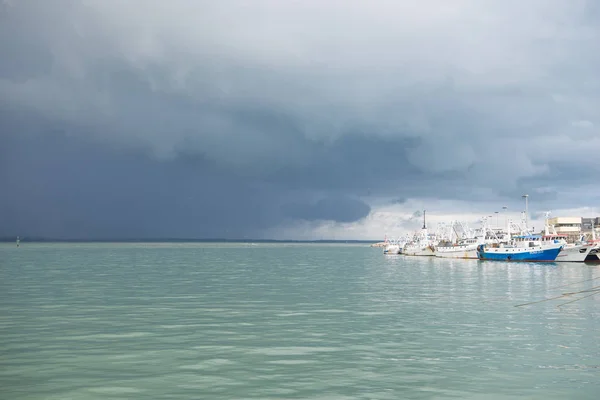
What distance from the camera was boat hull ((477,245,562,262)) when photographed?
152 meters

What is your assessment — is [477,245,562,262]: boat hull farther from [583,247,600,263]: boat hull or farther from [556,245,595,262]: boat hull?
[583,247,600,263]: boat hull

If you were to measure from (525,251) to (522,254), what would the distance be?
151cm

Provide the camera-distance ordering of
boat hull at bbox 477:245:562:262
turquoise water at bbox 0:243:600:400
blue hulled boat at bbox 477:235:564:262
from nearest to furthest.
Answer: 1. turquoise water at bbox 0:243:600:400
2. boat hull at bbox 477:245:562:262
3. blue hulled boat at bbox 477:235:564:262

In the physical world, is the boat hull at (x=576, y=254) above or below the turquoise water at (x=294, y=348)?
above

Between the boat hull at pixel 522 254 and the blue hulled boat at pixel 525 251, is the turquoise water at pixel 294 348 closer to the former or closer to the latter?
the boat hull at pixel 522 254

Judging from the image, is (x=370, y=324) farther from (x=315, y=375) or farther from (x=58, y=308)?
(x=58, y=308)

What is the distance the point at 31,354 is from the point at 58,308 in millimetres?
20977

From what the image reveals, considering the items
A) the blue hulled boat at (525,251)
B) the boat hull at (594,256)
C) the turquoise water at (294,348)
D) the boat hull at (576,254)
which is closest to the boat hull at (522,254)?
the blue hulled boat at (525,251)

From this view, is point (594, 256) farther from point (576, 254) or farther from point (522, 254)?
point (522, 254)

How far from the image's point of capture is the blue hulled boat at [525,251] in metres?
152

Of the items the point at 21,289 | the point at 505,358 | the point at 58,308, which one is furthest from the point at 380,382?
the point at 21,289

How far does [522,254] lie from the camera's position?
155750 millimetres

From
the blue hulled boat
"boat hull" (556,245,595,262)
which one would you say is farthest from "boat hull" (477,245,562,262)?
"boat hull" (556,245,595,262)

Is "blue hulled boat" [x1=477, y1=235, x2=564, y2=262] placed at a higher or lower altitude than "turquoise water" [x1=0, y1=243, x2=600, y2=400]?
higher
